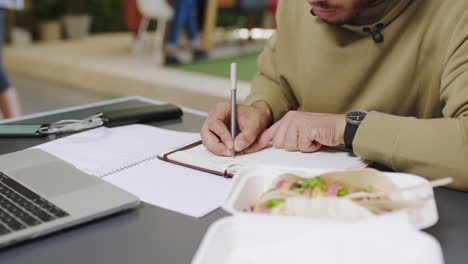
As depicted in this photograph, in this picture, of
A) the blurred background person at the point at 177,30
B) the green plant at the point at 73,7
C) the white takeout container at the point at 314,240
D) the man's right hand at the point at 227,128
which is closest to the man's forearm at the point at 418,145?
the man's right hand at the point at 227,128

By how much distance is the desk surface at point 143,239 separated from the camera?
2.00 feet

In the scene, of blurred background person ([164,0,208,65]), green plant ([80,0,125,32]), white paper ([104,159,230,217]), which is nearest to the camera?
white paper ([104,159,230,217])

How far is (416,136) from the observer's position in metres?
0.85

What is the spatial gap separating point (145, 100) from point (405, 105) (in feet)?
2.24

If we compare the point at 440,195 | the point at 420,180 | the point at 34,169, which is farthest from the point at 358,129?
the point at 34,169

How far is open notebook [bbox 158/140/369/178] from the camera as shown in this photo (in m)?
0.88

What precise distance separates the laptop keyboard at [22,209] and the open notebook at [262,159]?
0.86 feet

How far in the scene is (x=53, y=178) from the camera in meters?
0.80

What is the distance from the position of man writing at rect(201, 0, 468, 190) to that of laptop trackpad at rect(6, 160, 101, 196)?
0.82 feet

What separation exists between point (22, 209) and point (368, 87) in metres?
0.77

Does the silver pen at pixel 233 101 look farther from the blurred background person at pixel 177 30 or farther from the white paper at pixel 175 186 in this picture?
the blurred background person at pixel 177 30

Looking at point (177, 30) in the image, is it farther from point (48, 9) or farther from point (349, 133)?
point (349, 133)

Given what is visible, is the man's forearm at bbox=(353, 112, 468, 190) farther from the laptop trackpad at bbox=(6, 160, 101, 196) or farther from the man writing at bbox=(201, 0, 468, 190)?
the laptop trackpad at bbox=(6, 160, 101, 196)

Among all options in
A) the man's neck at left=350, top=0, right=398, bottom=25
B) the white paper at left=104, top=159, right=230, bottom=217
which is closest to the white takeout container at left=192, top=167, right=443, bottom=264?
the white paper at left=104, top=159, right=230, bottom=217
